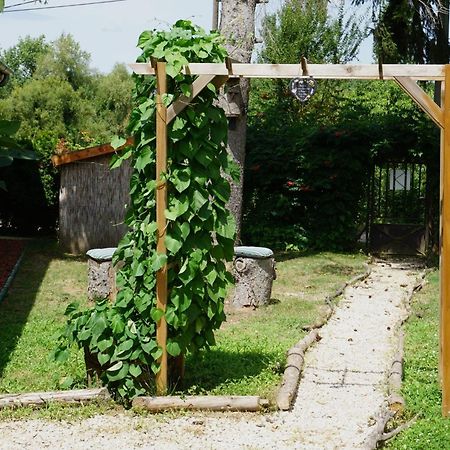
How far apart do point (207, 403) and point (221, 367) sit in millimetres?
1253

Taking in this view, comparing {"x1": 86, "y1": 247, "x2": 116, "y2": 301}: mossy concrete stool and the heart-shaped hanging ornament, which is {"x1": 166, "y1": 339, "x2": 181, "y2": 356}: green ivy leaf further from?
the heart-shaped hanging ornament

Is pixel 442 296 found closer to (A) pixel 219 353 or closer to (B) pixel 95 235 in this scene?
(A) pixel 219 353

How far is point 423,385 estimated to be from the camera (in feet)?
24.9

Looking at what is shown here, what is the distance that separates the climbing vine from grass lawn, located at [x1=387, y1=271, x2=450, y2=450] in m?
1.78

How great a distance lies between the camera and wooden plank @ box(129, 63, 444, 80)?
6957mm

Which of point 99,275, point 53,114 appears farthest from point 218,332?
point 53,114

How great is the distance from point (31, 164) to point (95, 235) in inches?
109

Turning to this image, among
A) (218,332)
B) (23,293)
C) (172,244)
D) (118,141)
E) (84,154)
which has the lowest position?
(23,293)

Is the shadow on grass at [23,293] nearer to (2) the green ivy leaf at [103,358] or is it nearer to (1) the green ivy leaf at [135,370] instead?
(2) the green ivy leaf at [103,358]

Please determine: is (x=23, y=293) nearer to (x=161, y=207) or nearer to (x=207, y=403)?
(x=161, y=207)

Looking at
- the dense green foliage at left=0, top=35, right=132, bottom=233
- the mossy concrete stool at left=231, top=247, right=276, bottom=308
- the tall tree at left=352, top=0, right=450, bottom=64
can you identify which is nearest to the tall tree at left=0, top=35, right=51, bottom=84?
the dense green foliage at left=0, top=35, right=132, bottom=233

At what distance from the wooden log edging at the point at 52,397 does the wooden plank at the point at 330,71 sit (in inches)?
104

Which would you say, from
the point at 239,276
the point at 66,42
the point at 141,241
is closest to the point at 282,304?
the point at 239,276

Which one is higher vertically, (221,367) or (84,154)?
(84,154)
